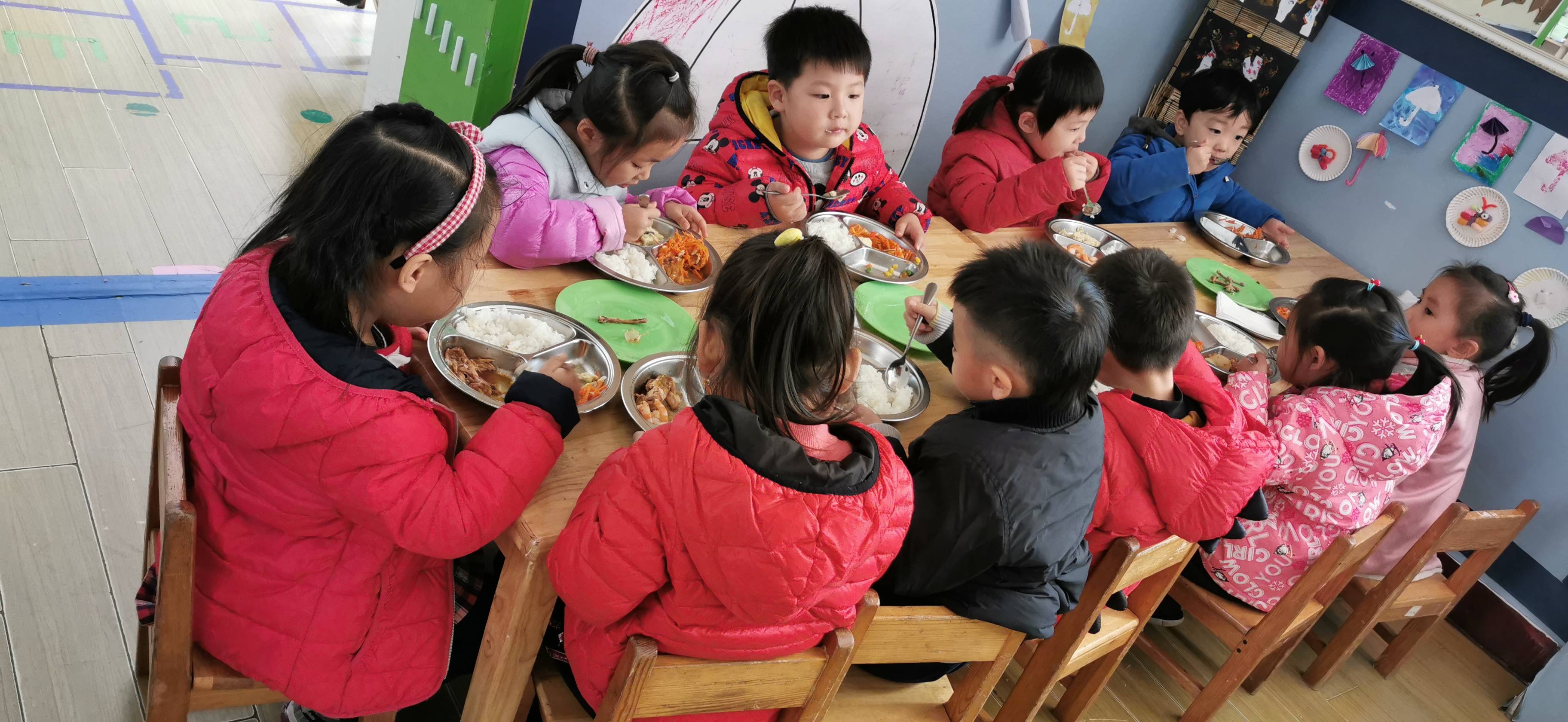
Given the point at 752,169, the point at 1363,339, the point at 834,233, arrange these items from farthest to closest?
the point at 752,169 < the point at 834,233 < the point at 1363,339

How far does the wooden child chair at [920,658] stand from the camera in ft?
4.10

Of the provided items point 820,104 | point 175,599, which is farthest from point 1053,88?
point 175,599

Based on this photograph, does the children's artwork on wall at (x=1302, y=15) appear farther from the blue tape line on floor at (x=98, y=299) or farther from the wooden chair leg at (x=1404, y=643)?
the blue tape line on floor at (x=98, y=299)

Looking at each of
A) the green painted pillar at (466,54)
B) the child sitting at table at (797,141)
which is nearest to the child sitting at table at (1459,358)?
the child sitting at table at (797,141)

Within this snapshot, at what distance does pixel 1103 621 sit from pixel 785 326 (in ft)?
3.28

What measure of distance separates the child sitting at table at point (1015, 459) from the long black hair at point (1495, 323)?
60.4 inches

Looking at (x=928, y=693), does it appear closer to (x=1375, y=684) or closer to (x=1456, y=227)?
(x=1375, y=684)

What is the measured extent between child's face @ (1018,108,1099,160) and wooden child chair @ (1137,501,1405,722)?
4.29 ft

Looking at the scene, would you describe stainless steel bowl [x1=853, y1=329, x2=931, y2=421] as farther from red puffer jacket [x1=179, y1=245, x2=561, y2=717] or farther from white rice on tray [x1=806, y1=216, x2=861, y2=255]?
red puffer jacket [x1=179, y1=245, x2=561, y2=717]

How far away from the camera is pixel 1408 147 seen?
3299mm

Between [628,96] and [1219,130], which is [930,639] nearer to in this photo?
[628,96]

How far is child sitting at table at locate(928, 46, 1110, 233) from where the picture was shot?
263cm

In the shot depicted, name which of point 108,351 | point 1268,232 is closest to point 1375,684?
point 1268,232

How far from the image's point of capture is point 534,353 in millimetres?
1596
